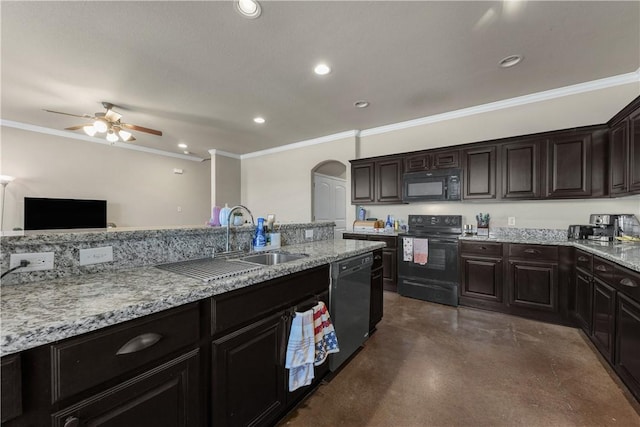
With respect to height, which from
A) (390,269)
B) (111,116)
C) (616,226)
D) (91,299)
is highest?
(111,116)

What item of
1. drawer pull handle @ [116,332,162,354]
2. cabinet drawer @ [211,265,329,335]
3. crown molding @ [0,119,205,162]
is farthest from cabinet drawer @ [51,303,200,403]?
crown molding @ [0,119,205,162]

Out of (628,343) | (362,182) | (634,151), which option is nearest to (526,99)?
(634,151)

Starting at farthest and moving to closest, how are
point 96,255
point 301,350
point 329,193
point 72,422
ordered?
point 329,193 → point 301,350 → point 96,255 → point 72,422

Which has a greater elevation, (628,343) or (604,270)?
(604,270)

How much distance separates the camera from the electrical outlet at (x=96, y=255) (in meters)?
1.24

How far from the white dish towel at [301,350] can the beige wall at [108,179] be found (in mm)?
5824

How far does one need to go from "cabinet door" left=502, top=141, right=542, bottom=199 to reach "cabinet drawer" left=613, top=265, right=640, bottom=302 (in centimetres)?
149

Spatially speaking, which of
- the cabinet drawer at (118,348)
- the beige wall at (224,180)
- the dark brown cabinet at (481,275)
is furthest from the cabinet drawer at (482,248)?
the beige wall at (224,180)

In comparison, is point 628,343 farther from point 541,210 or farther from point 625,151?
point 541,210

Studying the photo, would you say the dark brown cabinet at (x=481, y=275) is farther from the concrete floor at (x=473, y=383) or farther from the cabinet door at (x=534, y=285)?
the concrete floor at (x=473, y=383)

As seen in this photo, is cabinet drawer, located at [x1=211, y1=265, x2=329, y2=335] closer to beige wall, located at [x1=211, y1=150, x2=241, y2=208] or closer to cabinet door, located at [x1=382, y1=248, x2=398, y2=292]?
cabinet door, located at [x1=382, y1=248, x2=398, y2=292]

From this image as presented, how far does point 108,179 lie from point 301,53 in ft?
17.3

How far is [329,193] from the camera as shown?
620cm

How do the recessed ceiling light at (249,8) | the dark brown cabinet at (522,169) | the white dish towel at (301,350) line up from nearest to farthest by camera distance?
the white dish towel at (301,350)
the recessed ceiling light at (249,8)
the dark brown cabinet at (522,169)
